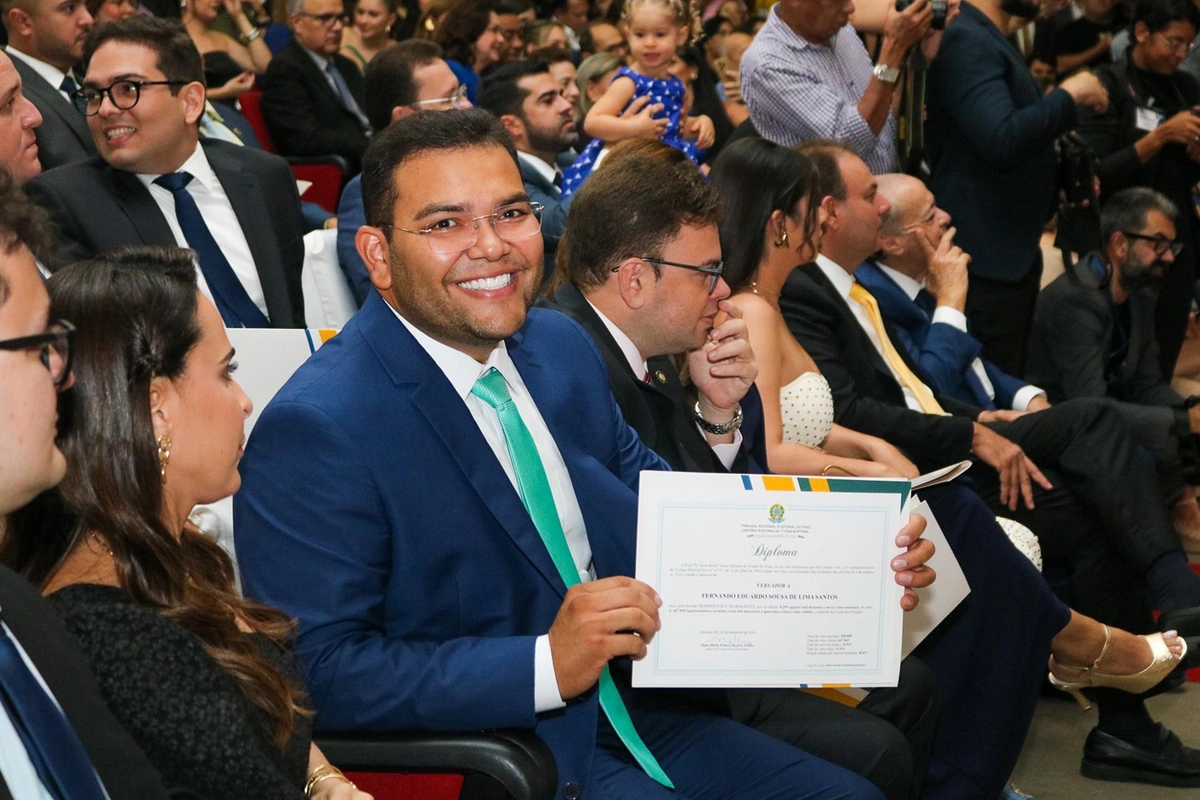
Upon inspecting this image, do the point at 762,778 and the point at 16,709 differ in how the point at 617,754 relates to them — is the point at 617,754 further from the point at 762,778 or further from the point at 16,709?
the point at 16,709

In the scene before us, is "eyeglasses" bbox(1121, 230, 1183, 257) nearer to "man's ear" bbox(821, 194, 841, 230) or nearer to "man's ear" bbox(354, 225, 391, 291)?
"man's ear" bbox(821, 194, 841, 230)

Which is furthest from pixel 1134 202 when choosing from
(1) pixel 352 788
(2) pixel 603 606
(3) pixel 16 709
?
(3) pixel 16 709

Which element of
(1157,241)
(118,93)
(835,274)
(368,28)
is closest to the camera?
(118,93)

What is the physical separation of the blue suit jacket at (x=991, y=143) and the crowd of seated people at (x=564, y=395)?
0.05 feet

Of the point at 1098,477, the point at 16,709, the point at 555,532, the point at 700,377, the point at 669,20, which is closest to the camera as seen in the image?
the point at 16,709

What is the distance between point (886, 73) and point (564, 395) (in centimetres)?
257

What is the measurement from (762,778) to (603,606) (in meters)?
0.51

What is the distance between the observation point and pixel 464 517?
2041mm

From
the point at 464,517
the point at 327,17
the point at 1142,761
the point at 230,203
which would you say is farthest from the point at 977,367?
the point at 327,17

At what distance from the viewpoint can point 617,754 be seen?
2.21 meters

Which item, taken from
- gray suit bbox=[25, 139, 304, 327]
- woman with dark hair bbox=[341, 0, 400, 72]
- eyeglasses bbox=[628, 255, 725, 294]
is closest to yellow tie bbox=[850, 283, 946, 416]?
eyeglasses bbox=[628, 255, 725, 294]

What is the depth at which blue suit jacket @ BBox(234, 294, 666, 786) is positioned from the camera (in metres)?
1.92

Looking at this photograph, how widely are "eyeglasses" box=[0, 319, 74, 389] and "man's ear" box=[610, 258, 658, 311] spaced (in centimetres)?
147

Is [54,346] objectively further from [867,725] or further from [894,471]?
[894,471]
